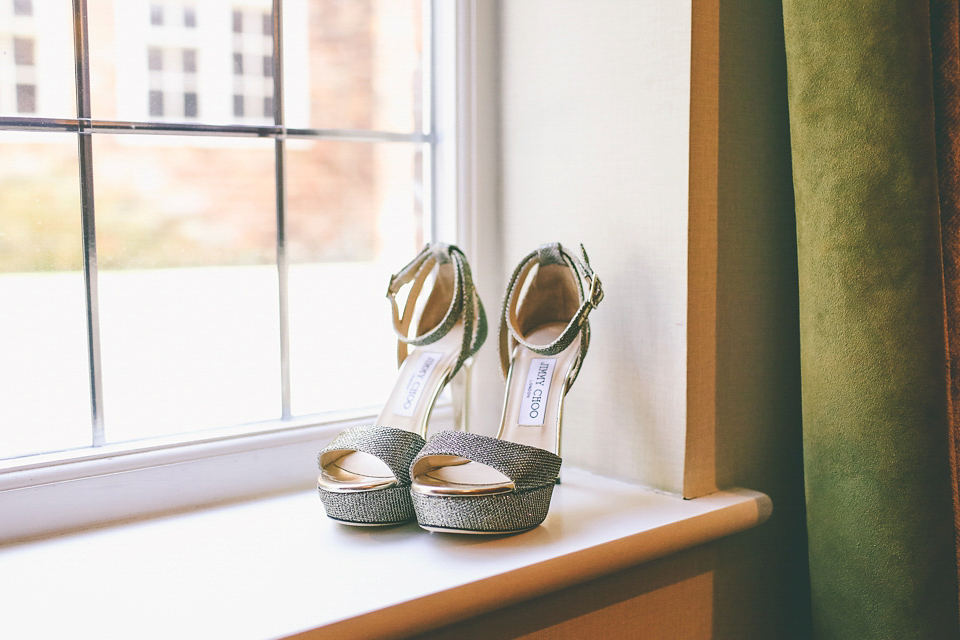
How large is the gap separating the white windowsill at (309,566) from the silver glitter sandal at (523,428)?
0.04m

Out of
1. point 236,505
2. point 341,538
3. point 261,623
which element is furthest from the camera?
point 236,505

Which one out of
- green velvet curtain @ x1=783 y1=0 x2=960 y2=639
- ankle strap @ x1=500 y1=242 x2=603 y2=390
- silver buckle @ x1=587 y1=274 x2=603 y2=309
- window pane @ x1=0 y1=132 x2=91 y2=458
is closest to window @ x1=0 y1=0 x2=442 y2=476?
window pane @ x1=0 y1=132 x2=91 y2=458

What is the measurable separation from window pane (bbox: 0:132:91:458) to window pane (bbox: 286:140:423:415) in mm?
255

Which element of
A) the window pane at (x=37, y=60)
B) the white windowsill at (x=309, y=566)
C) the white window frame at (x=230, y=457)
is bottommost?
the white windowsill at (x=309, y=566)

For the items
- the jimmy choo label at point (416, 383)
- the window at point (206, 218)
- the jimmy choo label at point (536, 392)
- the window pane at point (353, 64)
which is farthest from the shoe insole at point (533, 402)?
the window pane at point (353, 64)

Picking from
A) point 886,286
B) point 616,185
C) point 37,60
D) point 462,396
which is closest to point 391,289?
point 462,396

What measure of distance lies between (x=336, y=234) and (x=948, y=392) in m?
0.76

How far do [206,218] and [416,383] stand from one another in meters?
0.33

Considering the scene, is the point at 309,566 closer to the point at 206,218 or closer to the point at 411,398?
the point at 411,398

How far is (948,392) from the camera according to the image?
2.72 ft

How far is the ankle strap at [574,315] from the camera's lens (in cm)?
91

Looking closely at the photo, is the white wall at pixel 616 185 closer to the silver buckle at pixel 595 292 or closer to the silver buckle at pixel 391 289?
the silver buckle at pixel 595 292

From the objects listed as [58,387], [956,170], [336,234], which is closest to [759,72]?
[956,170]

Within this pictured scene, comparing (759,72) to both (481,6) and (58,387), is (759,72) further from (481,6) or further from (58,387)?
(58,387)
